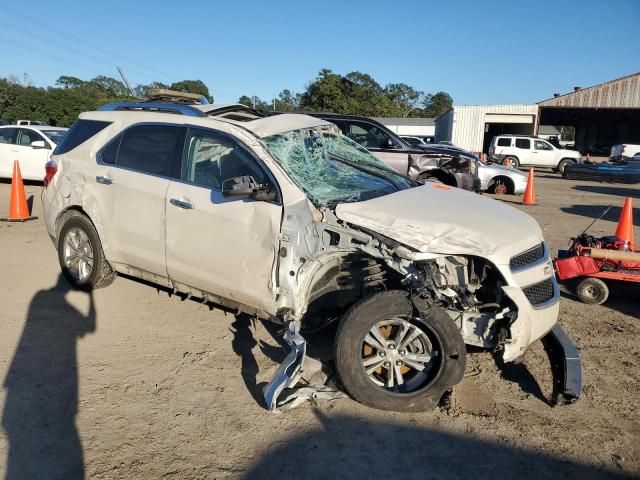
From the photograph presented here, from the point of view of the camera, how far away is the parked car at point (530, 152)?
26906mm

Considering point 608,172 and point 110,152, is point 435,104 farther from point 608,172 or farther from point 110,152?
point 110,152

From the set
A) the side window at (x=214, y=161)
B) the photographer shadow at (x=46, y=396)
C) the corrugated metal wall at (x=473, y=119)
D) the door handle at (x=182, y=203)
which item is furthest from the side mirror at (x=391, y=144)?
the corrugated metal wall at (x=473, y=119)

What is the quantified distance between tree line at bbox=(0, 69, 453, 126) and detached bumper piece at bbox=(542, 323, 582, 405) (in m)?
5.60

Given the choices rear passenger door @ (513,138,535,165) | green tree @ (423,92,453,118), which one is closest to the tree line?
green tree @ (423,92,453,118)

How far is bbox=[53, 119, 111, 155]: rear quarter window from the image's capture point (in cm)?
507

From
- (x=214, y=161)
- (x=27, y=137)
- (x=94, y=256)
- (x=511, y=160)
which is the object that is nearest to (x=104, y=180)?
(x=94, y=256)

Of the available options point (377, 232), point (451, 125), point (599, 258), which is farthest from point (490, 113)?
point (377, 232)

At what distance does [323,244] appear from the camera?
3.65m

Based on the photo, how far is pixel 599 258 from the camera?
521 cm

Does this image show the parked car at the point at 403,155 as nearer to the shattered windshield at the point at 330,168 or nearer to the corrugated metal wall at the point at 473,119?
the shattered windshield at the point at 330,168

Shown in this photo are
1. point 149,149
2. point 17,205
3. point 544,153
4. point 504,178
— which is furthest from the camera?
point 544,153

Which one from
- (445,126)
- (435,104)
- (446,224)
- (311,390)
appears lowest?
(311,390)

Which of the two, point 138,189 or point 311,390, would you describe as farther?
point 138,189

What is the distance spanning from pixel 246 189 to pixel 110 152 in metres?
1.96
